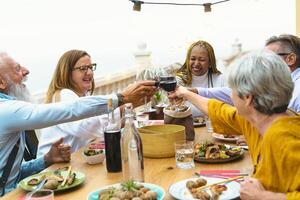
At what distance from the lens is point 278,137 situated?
1219 millimetres

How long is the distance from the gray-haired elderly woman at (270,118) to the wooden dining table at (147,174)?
14.3 inches

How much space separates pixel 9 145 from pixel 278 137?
1431 mm

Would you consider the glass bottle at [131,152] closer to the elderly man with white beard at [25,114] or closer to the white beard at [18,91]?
the elderly man with white beard at [25,114]

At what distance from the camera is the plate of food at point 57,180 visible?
1557 mm

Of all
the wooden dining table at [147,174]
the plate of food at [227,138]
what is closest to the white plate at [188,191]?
the wooden dining table at [147,174]

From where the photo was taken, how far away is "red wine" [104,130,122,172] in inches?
68.2

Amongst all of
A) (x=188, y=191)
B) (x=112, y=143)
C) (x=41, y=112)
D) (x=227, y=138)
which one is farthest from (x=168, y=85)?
(x=188, y=191)

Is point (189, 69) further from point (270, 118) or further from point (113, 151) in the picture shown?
point (270, 118)

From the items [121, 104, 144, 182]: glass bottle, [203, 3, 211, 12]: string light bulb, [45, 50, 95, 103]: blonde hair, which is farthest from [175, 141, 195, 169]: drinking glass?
[203, 3, 211, 12]: string light bulb

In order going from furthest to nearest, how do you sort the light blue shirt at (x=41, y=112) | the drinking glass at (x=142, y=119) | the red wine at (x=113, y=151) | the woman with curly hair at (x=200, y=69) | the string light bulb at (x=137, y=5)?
the woman with curly hair at (x=200, y=69), the string light bulb at (x=137, y=5), the drinking glass at (x=142, y=119), the light blue shirt at (x=41, y=112), the red wine at (x=113, y=151)

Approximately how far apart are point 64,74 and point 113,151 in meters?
1.16

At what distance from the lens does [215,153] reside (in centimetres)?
188

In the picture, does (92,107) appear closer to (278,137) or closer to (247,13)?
(278,137)

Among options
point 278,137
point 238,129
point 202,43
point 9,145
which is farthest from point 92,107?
point 202,43
